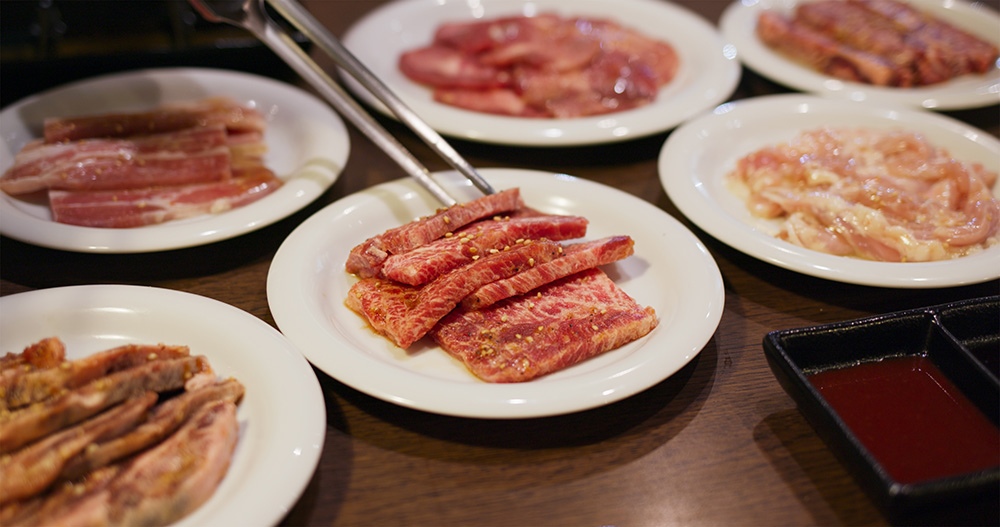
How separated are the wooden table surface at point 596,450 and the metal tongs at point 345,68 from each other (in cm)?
71

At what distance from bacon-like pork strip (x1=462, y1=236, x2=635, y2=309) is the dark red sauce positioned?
718 mm

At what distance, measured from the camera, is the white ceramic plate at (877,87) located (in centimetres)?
372

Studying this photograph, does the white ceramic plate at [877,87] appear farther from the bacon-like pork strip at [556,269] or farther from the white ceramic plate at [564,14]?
the bacon-like pork strip at [556,269]

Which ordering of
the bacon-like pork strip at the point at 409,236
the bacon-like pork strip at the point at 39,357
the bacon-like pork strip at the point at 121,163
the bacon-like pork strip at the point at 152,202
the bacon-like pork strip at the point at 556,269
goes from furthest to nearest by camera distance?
the bacon-like pork strip at the point at 121,163 < the bacon-like pork strip at the point at 152,202 < the bacon-like pork strip at the point at 409,236 < the bacon-like pork strip at the point at 556,269 < the bacon-like pork strip at the point at 39,357

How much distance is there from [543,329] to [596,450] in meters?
0.39

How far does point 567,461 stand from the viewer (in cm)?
190

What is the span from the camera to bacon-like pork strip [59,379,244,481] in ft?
5.17

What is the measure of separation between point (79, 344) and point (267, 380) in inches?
25.2

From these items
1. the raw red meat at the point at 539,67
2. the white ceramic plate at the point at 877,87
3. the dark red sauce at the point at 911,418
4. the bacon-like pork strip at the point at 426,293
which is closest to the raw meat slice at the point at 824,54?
the white ceramic plate at the point at 877,87

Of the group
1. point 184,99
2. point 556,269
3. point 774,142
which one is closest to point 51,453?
point 556,269

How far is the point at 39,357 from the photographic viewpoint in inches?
73.4

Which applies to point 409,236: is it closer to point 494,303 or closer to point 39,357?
point 494,303

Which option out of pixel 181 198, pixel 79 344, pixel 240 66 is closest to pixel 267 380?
pixel 79 344

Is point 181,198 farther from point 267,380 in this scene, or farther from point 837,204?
point 837,204
